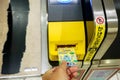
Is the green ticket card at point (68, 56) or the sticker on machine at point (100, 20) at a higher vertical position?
the sticker on machine at point (100, 20)

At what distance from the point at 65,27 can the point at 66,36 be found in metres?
0.04

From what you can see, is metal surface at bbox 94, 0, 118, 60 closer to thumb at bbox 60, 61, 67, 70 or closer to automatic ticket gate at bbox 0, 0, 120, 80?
automatic ticket gate at bbox 0, 0, 120, 80

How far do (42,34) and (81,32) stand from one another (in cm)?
18

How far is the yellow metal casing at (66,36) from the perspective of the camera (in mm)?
849

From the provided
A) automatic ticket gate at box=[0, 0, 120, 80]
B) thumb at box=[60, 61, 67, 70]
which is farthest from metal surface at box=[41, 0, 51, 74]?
thumb at box=[60, 61, 67, 70]

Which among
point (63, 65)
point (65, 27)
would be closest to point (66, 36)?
point (65, 27)

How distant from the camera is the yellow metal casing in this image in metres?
0.85

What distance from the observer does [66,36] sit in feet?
2.80

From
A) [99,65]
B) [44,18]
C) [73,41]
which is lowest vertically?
[99,65]

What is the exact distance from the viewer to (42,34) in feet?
2.95

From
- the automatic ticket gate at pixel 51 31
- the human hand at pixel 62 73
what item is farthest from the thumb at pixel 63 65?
the automatic ticket gate at pixel 51 31

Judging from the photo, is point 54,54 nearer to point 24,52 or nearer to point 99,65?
point 24,52

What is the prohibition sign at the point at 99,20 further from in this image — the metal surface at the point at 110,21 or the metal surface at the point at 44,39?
the metal surface at the point at 44,39

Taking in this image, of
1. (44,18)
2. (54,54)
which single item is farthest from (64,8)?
(54,54)
